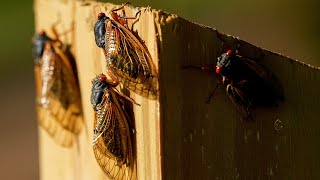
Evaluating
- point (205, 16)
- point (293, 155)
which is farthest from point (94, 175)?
point (205, 16)

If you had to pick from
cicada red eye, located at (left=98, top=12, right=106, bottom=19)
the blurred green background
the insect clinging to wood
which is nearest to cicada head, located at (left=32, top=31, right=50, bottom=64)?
cicada red eye, located at (left=98, top=12, right=106, bottom=19)

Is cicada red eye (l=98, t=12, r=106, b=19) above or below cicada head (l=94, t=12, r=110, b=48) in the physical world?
above

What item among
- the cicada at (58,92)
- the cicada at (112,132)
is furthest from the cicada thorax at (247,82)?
the cicada at (58,92)

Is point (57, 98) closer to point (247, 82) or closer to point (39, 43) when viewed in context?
point (39, 43)

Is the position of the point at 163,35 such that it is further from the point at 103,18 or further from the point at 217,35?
the point at 103,18

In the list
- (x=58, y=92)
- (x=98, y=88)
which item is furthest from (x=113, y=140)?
(x=58, y=92)

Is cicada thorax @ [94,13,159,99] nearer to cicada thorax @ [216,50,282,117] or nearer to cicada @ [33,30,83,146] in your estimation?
cicada thorax @ [216,50,282,117]
